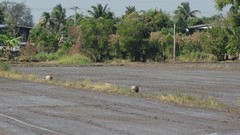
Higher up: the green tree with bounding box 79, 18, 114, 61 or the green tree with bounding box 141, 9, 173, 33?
the green tree with bounding box 141, 9, 173, 33

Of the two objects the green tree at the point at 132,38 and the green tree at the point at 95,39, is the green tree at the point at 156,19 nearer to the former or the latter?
the green tree at the point at 132,38

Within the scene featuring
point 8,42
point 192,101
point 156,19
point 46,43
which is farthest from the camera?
point 156,19

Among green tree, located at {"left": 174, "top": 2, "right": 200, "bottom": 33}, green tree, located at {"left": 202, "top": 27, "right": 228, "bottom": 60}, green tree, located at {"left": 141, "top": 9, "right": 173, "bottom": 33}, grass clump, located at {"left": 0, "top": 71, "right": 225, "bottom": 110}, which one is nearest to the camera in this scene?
grass clump, located at {"left": 0, "top": 71, "right": 225, "bottom": 110}

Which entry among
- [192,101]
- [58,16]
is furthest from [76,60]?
[192,101]

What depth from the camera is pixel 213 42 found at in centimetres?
6222

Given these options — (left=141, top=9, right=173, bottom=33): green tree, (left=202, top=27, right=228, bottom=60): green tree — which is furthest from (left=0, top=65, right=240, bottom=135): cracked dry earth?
(left=141, top=9, right=173, bottom=33): green tree

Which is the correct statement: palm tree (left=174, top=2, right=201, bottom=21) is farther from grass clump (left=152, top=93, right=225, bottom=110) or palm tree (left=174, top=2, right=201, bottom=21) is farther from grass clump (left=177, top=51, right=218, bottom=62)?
grass clump (left=152, top=93, right=225, bottom=110)

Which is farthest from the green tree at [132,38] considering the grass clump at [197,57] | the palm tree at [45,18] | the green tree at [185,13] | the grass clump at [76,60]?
the palm tree at [45,18]

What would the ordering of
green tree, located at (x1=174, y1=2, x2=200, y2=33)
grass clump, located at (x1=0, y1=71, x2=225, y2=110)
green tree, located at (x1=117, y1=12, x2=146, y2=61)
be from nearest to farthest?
grass clump, located at (x1=0, y1=71, x2=225, y2=110) → green tree, located at (x1=117, y1=12, x2=146, y2=61) → green tree, located at (x1=174, y1=2, x2=200, y2=33)

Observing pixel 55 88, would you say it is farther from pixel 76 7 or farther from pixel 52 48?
pixel 76 7

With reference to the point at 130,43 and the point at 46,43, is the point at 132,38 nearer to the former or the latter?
the point at 130,43

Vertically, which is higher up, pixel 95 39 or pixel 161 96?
pixel 95 39

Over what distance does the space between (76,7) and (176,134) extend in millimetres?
87892

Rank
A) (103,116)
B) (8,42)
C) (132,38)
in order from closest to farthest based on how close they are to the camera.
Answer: (103,116) → (132,38) → (8,42)
